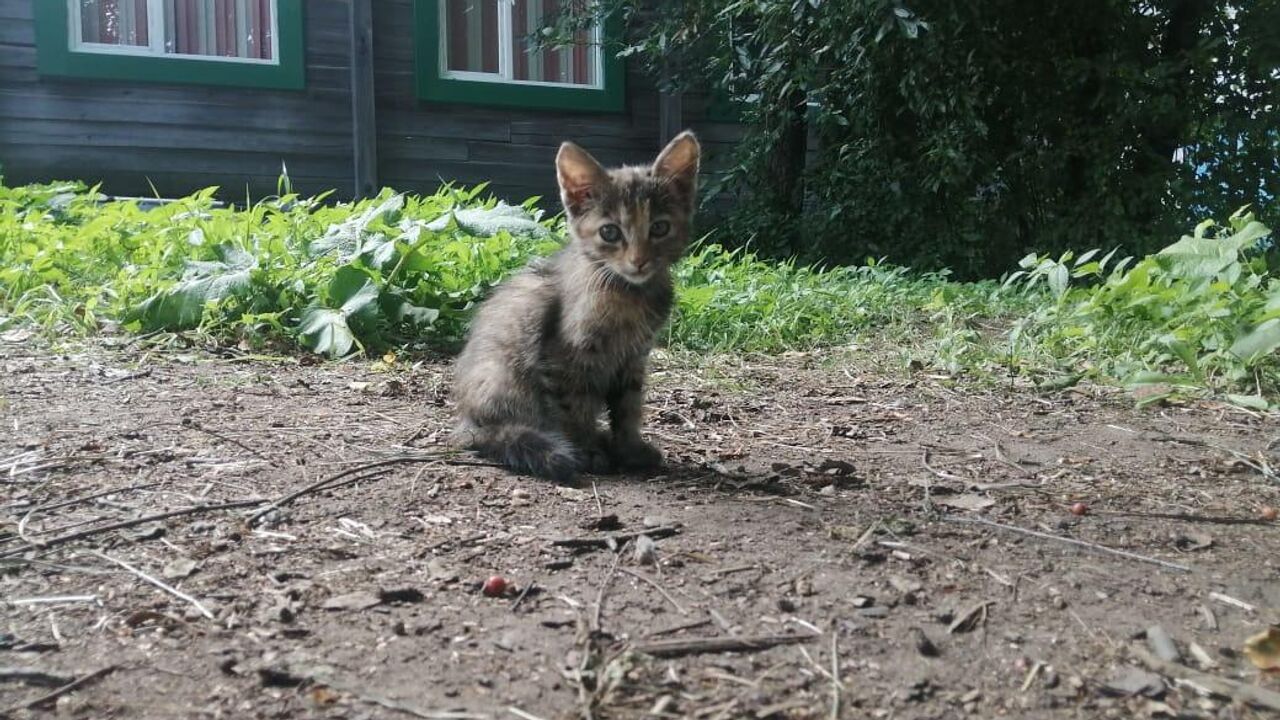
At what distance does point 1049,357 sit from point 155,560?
4322mm

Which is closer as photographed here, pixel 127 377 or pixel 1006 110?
pixel 127 377

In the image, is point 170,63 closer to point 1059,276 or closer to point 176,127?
point 176,127

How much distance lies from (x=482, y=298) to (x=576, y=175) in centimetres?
224

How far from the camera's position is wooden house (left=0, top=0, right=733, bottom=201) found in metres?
9.10

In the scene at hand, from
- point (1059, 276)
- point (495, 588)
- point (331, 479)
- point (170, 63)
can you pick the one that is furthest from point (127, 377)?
point (170, 63)

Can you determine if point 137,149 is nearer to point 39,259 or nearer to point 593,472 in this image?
point 39,259

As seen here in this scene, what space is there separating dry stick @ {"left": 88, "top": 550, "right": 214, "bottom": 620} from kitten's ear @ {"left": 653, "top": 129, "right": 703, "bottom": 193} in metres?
2.22

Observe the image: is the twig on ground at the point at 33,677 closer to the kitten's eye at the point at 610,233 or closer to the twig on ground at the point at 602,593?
the twig on ground at the point at 602,593

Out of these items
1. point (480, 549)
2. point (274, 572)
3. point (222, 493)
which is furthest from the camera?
point (222, 493)

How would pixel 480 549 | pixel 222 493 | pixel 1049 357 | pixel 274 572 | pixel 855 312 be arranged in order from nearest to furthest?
pixel 274 572 → pixel 480 549 → pixel 222 493 → pixel 1049 357 → pixel 855 312

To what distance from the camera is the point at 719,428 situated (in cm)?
419

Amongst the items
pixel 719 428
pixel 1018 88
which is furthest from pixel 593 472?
pixel 1018 88

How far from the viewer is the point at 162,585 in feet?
7.51

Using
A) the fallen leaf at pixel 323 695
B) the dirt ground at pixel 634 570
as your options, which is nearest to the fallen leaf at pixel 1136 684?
the dirt ground at pixel 634 570
